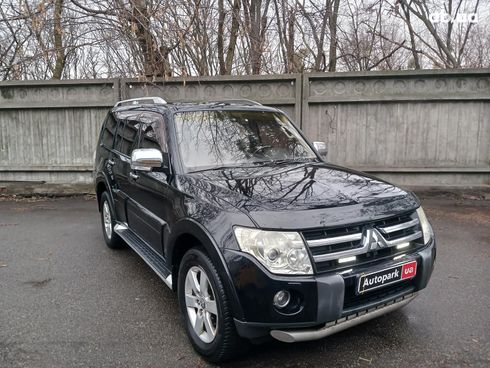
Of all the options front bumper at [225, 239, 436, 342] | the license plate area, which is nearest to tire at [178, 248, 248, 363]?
front bumper at [225, 239, 436, 342]

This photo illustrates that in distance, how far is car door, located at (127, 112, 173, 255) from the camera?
11.4 ft

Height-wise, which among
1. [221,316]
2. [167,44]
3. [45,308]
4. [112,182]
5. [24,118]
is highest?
[167,44]

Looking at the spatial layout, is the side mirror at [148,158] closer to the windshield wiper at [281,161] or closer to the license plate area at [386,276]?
the windshield wiper at [281,161]

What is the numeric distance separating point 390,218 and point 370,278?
1.51 feet

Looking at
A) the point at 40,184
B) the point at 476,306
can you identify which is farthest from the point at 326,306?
the point at 40,184

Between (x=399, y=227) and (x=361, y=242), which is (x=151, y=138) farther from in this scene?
(x=399, y=227)

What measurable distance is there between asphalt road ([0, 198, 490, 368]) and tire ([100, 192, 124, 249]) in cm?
Result: 12

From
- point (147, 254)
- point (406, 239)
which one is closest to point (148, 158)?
point (147, 254)

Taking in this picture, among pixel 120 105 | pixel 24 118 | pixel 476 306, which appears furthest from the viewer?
pixel 24 118

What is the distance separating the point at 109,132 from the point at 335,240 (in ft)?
12.6

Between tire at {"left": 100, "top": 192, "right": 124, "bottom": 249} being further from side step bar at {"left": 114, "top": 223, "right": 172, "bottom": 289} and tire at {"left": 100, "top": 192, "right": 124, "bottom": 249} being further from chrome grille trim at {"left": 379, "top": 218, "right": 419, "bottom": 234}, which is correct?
chrome grille trim at {"left": 379, "top": 218, "right": 419, "bottom": 234}

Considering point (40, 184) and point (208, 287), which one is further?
point (40, 184)

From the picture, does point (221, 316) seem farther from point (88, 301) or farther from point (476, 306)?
point (476, 306)

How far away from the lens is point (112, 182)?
502 cm
